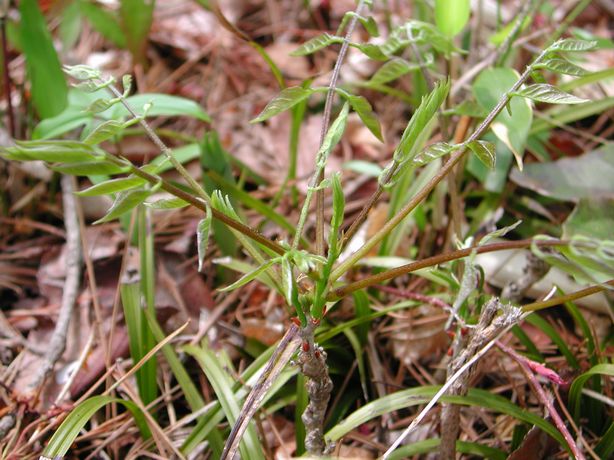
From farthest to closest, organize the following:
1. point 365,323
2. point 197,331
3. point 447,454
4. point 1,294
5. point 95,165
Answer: point 1,294 < point 197,331 < point 365,323 < point 447,454 < point 95,165

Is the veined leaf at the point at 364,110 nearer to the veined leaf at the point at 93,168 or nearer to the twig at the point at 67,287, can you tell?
the veined leaf at the point at 93,168

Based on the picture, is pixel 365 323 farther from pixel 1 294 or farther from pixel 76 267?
pixel 1 294

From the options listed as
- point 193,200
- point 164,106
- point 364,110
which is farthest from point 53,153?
point 164,106

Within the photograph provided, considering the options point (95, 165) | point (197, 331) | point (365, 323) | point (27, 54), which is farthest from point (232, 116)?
point (95, 165)

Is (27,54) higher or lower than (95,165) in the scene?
lower

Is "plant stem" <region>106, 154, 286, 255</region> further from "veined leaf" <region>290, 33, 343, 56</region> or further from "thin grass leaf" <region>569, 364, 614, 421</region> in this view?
"thin grass leaf" <region>569, 364, 614, 421</region>

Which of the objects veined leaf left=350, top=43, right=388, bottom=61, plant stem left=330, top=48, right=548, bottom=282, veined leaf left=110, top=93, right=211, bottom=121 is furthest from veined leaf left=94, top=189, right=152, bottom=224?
veined leaf left=110, top=93, right=211, bottom=121
